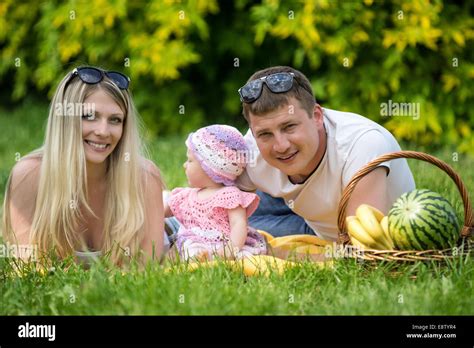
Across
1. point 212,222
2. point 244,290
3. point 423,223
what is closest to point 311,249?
point 212,222

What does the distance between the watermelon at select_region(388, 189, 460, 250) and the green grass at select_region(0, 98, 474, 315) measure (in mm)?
118

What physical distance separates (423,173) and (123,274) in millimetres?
3206

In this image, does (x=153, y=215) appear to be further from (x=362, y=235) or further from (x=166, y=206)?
→ (x=362, y=235)

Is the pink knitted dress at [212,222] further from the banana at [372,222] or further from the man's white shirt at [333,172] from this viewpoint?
the banana at [372,222]

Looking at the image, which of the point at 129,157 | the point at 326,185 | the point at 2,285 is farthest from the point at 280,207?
the point at 2,285

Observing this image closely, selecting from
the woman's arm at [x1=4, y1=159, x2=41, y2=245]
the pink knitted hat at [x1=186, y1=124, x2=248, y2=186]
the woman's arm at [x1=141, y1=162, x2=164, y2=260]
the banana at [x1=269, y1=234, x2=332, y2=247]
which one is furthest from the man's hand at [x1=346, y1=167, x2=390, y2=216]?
the woman's arm at [x1=4, y1=159, x2=41, y2=245]

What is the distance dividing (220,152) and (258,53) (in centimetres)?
498

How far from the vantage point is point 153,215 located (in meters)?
4.39

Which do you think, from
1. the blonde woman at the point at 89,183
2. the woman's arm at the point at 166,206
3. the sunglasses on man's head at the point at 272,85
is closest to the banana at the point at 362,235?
the sunglasses on man's head at the point at 272,85

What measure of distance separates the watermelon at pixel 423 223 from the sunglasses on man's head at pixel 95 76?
1699mm

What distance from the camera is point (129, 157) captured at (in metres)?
4.32

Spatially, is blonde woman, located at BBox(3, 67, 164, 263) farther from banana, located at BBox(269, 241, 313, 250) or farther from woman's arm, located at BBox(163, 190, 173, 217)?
banana, located at BBox(269, 241, 313, 250)

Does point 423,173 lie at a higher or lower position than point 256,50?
lower
